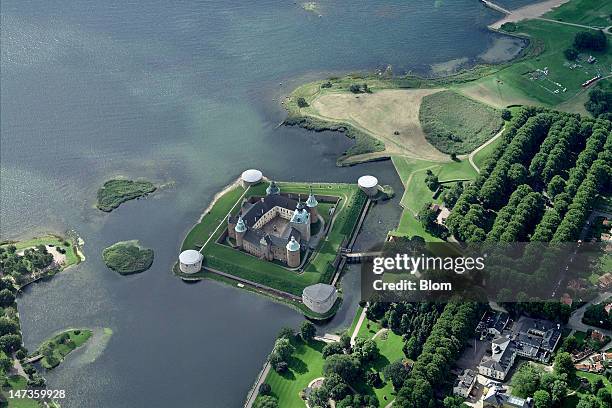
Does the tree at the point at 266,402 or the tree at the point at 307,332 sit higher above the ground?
the tree at the point at 266,402

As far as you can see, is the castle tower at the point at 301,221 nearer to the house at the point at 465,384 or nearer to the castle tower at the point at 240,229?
the castle tower at the point at 240,229

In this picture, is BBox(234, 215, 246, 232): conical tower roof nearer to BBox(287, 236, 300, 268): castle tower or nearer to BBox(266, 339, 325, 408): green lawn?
BBox(287, 236, 300, 268): castle tower

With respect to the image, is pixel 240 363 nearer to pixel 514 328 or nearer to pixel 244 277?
pixel 244 277

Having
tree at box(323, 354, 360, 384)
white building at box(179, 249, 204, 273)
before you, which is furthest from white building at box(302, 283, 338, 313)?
white building at box(179, 249, 204, 273)

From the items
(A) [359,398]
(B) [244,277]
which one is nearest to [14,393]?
(B) [244,277]

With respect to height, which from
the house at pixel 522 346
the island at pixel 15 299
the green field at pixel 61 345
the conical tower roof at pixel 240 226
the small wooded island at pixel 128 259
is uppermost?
the conical tower roof at pixel 240 226

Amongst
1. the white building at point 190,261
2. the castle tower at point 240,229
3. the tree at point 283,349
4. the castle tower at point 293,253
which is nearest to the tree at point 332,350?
the tree at point 283,349
